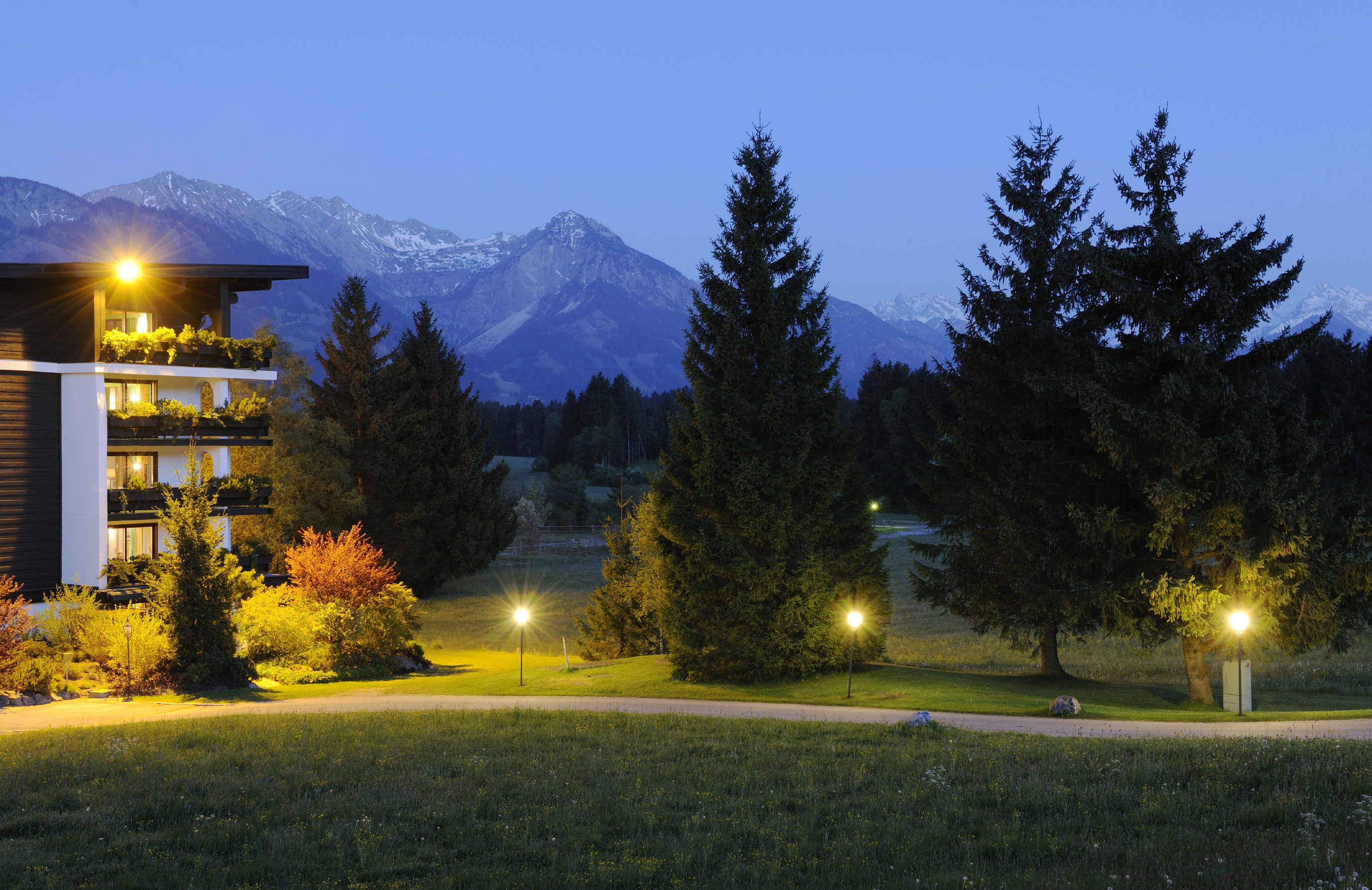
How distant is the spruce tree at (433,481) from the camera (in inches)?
2317

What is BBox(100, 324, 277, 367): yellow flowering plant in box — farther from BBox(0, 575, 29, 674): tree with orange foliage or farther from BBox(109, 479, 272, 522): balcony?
BBox(0, 575, 29, 674): tree with orange foliage

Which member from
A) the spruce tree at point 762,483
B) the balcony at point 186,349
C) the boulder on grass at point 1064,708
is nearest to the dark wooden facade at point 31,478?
the balcony at point 186,349

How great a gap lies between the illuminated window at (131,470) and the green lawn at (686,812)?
1790 cm

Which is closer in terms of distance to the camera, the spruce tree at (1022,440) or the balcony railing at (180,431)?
the spruce tree at (1022,440)

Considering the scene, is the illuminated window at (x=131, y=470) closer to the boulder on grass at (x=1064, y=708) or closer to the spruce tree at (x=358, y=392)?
the spruce tree at (x=358, y=392)

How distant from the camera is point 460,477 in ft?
200

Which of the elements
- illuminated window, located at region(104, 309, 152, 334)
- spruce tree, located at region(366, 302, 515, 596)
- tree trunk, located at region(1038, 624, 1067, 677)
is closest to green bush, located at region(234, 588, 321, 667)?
illuminated window, located at region(104, 309, 152, 334)

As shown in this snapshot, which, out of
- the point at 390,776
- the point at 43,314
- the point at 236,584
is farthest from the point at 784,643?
the point at 43,314

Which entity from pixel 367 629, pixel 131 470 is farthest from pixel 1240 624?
pixel 131 470

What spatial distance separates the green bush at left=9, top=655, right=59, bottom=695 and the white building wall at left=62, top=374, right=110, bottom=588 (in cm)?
567

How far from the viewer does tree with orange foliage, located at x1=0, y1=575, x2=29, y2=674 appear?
2548 centimetres

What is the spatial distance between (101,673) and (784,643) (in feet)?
63.1

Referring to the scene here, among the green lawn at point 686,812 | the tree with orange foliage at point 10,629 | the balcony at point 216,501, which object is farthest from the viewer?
the balcony at point 216,501

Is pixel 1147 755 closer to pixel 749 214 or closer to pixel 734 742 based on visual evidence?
pixel 734 742
